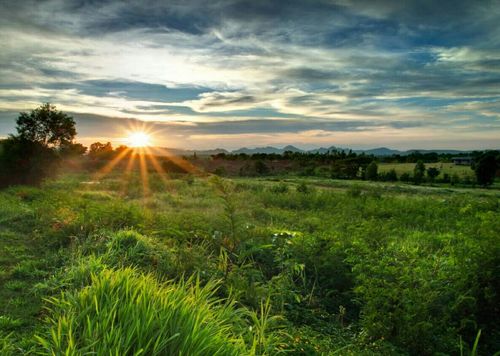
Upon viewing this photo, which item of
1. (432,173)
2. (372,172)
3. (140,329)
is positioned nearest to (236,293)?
(140,329)

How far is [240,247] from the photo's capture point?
852 centimetres

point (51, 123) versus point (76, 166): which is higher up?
point (51, 123)

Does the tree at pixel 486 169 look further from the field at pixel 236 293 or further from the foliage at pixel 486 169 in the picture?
the field at pixel 236 293

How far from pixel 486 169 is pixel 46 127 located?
45.3m

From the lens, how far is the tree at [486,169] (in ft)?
157

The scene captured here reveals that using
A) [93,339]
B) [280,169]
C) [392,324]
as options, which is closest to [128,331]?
[93,339]

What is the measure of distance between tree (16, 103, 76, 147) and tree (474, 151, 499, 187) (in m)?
43.1

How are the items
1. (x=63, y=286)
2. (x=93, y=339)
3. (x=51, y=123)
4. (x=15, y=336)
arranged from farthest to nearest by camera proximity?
(x=51, y=123), (x=63, y=286), (x=15, y=336), (x=93, y=339)

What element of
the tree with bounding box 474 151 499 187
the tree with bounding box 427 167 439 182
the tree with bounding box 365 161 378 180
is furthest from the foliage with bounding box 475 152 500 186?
the tree with bounding box 365 161 378 180

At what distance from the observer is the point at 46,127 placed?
29.2 meters

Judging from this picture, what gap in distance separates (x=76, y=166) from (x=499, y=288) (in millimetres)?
49866

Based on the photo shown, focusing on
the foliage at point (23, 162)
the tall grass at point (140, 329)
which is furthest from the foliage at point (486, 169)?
the tall grass at point (140, 329)

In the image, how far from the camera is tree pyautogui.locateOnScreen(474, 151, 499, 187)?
47.9 metres

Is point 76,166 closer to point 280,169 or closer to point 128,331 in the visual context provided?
point 280,169
